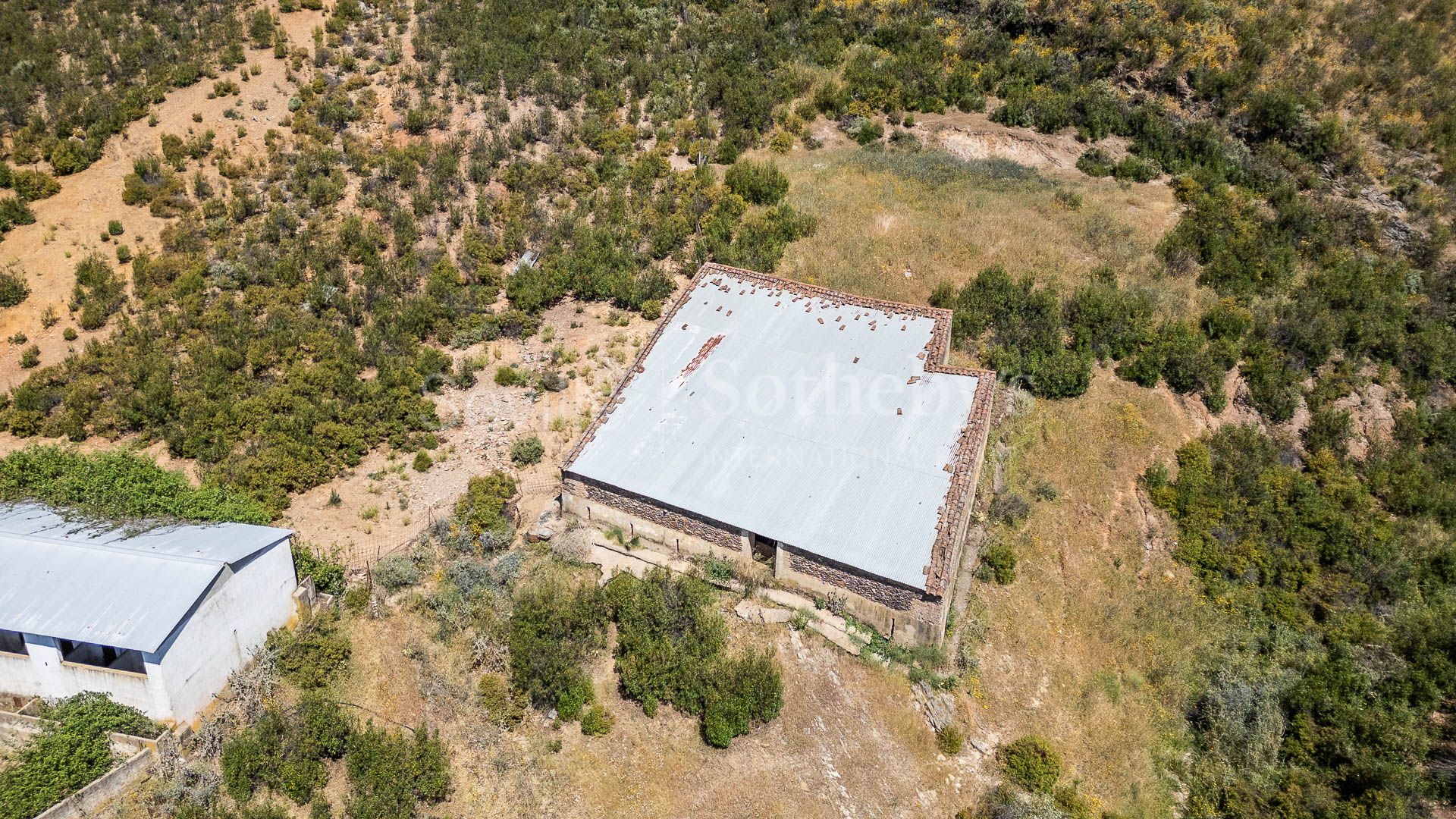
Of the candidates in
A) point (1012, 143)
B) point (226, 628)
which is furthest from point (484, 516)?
point (1012, 143)

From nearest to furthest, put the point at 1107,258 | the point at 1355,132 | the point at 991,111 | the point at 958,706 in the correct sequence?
the point at 958,706 → the point at 1107,258 → the point at 1355,132 → the point at 991,111

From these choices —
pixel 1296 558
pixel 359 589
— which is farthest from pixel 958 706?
pixel 359 589

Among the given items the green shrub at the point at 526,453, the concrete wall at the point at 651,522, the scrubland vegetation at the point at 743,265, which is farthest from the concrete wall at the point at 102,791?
the green shrub at the point at 526,453

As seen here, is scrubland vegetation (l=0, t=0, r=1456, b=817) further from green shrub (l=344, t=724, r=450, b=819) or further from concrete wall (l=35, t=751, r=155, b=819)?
concrete wall (l=35, t=751, r=155, b=819)

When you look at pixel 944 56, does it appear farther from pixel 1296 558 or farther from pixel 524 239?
pixel 1296 558

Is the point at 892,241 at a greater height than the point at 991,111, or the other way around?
the point at 991,111

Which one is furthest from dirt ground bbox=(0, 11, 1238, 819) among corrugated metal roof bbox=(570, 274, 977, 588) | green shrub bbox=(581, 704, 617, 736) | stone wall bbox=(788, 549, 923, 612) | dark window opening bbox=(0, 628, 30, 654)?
dark window opening bbox=(0, 628, 30, 654)

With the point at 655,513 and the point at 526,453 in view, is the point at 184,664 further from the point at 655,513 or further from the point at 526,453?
the point at 655,513
